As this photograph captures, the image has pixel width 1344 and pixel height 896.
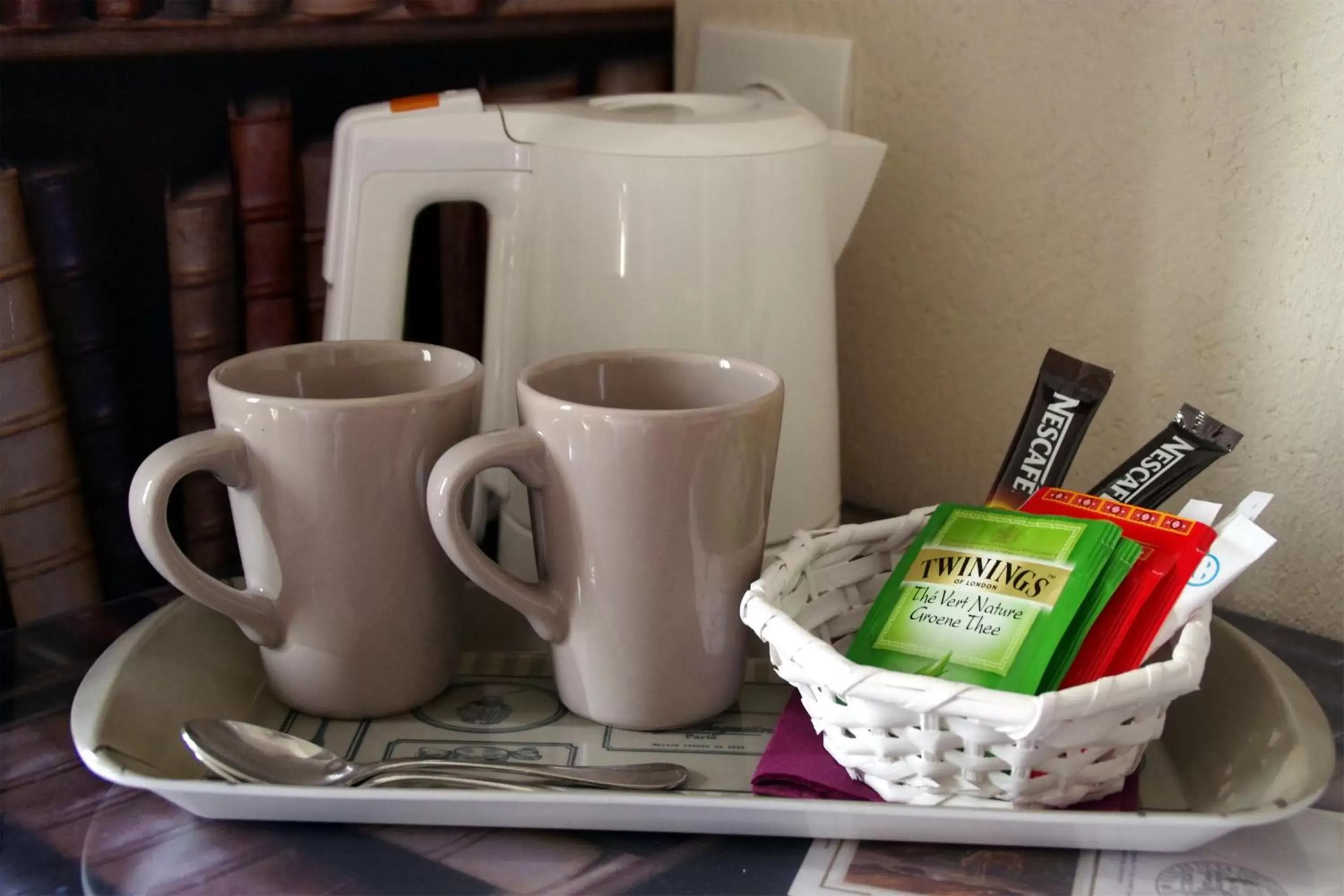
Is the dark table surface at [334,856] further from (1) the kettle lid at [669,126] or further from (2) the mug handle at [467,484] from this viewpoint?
(1) the kettle lid at [669,126]

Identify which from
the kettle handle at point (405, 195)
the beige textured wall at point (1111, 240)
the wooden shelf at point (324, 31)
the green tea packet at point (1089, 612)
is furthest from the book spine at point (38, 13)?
the green tea packet at point (1089, 612)

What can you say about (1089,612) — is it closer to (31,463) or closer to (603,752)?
(603,752)

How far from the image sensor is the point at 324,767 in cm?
44

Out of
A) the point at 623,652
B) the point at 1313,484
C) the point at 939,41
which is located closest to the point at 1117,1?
the point at 939,41

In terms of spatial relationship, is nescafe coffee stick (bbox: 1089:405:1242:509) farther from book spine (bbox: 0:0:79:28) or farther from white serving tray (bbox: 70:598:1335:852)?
book spine (bbox: 0:0:79:28)

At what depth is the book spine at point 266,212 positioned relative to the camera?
61 centimetres

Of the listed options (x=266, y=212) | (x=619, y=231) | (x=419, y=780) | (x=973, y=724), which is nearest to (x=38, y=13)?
(x=266, y=212)

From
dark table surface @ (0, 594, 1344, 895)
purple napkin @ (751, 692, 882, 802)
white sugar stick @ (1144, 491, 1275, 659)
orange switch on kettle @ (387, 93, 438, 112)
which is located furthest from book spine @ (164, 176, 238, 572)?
white sugar stick @ (1144, 491, 1275, 659)

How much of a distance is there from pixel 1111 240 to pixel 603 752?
341mm

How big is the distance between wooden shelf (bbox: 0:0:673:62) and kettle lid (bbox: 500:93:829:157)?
0.34 feet

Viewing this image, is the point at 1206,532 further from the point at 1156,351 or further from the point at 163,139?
the point at 163,139

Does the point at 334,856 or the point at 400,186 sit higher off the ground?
the point at 400,186

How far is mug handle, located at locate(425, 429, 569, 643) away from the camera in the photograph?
1.45 ft

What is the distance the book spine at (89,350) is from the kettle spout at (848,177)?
1.13 feet
